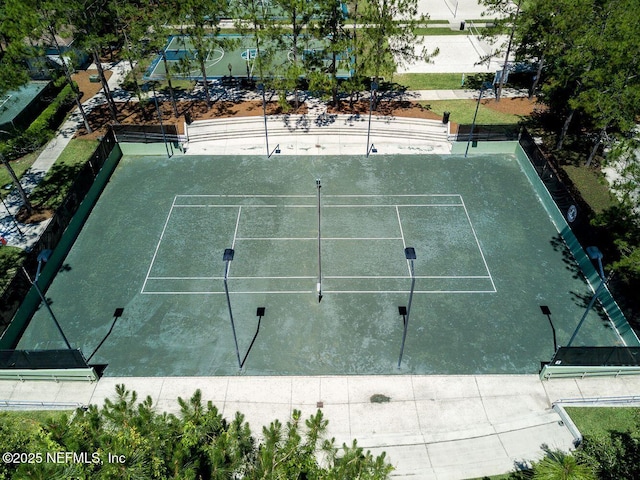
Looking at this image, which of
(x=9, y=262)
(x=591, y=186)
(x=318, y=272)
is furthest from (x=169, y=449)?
(x=591, y=186)

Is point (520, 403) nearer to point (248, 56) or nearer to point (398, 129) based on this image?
point (398, 129)

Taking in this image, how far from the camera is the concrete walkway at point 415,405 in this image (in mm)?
21109

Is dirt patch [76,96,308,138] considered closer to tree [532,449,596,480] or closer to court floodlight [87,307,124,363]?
court floodlight [87,307,124,363]

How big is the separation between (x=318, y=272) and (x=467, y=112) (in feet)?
77.0

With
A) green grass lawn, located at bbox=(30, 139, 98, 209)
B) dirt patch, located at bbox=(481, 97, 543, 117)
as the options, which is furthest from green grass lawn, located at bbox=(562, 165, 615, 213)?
green grass lawn, located at bbox=(30, 139, 98, 209)

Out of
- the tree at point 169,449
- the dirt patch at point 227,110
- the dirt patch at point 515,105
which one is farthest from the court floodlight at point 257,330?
the dirt patch at point 515,105

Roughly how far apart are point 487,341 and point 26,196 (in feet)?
103

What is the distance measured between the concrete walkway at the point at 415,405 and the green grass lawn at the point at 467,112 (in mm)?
25090

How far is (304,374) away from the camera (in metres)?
24.0

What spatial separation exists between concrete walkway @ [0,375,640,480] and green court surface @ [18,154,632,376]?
0.79 m

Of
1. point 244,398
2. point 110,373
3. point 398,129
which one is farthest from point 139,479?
point 398,129

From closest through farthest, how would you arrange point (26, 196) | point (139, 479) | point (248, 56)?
1. point (139, 479)
2. point (26, 196)
3. point (248, 56)

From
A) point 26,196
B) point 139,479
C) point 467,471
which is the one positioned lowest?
point 467,471

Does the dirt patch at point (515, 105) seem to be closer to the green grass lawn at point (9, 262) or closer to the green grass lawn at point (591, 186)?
the green grass lawn at point (591, 186)
